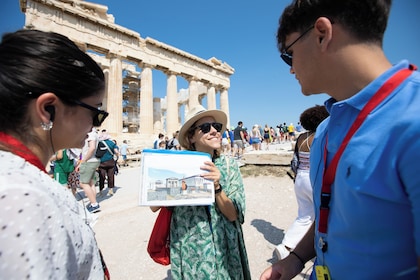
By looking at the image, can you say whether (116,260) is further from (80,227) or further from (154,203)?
(80,227)

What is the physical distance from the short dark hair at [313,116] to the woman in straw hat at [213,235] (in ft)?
4.89

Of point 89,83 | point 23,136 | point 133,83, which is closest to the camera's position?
point 23,136

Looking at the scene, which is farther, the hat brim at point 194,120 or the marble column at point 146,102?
the marble column at point 146,102

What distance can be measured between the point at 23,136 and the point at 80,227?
451 millimetres

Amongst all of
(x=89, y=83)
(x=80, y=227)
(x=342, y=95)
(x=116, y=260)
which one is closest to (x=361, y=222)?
(x=342, y=95)

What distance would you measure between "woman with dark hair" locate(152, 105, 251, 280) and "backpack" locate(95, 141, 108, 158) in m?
4.91

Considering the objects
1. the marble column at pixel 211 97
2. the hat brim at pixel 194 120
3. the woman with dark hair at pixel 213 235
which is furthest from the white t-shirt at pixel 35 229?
the marble column at pixel 211 97

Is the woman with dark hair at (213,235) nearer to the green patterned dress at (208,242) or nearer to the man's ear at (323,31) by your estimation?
the green patterned dress at (208,242)

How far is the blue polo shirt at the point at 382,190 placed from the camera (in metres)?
0.64

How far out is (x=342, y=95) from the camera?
3.02 feet

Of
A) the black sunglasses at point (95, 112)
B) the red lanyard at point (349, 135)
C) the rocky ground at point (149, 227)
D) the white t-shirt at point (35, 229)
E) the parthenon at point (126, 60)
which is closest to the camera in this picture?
the white t-shirt at point (35, 229)

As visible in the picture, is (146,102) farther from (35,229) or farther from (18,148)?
(35,229)

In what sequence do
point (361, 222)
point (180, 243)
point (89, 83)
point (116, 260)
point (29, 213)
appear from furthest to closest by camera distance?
point (116, 260) < point (180, 243) < point (89, 83) < point (361, 222) < point (29, 213)

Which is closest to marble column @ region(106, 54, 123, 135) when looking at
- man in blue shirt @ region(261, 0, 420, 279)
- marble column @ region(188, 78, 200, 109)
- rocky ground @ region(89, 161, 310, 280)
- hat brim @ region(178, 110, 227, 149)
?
marble column @ region(188, 78, 200, 109)
